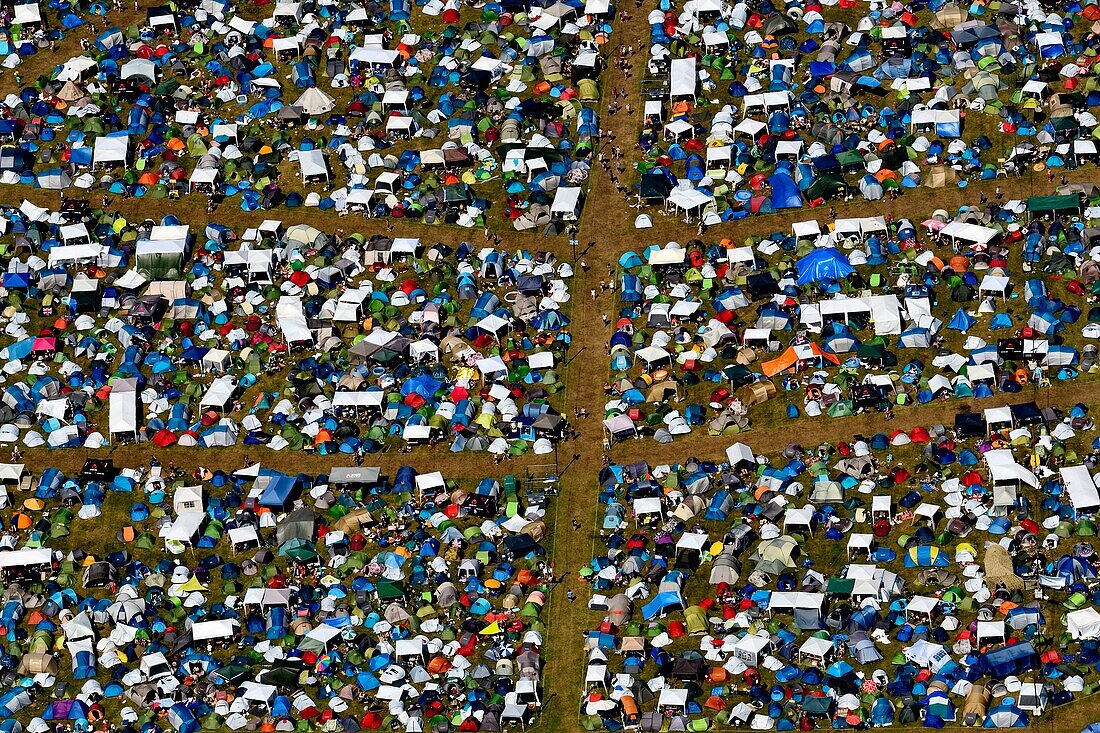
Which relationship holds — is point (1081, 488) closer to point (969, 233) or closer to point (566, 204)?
point (969, 233)

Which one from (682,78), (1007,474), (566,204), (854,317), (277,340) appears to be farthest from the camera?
(682,78)

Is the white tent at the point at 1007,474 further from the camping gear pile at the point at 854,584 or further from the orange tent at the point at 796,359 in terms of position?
the orange tent at the point at 796,359

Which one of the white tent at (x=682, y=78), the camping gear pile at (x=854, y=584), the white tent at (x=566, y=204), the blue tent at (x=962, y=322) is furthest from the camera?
the white tent at (x=682, y=78)

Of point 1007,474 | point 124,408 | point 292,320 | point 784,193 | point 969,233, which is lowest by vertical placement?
point 124,408

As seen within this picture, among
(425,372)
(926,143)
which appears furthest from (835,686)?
(926,143)

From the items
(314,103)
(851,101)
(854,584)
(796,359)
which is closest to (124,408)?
(314,103)

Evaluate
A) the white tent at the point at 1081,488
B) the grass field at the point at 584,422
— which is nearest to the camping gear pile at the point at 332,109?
the grass field at the point at 584,422
